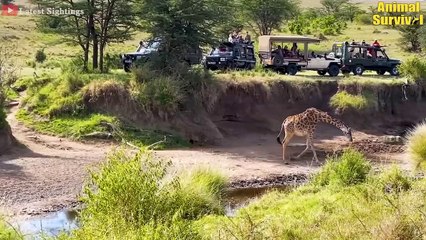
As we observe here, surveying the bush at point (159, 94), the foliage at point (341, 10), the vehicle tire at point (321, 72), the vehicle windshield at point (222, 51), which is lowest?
the bush at point (159, 94)

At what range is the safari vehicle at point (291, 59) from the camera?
27109 millimetres

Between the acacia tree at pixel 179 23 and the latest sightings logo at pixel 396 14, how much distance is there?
88.6ft

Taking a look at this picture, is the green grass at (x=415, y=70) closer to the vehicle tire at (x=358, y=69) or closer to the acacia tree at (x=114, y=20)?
the vehicle tire at (x=358, y=69)

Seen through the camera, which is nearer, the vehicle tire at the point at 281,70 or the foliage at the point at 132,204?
the foliage at the point at 132,204

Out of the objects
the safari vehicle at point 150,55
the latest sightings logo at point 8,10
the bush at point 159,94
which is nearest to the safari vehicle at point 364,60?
the safari vehicle at point 150,55

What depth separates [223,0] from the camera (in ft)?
79.9

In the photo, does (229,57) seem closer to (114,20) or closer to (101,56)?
(114,20)

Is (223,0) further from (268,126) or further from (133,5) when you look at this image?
(268,126)

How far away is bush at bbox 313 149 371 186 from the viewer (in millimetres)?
13625

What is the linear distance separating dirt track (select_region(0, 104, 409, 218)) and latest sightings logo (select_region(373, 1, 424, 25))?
28604mm

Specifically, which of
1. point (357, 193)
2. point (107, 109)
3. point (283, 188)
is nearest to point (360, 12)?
point (107, 109)

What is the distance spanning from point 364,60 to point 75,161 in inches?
596

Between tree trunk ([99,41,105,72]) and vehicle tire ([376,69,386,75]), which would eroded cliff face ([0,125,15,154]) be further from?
vehicle tire ([376,69,386,75])

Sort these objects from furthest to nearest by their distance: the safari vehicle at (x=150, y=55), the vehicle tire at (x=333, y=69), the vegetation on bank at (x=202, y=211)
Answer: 1. the vehicle tire at (x=333, y=69)
2. the safari vehicle at (x=150, y=55)
3. the vegetation on bank at (x=202, y=211)
